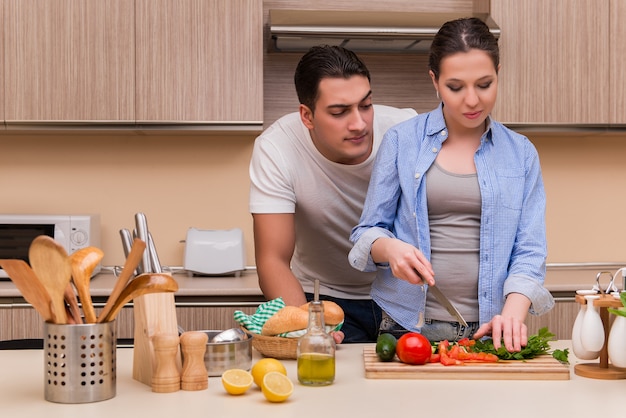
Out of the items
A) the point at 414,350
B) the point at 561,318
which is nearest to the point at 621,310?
the point at 414,350

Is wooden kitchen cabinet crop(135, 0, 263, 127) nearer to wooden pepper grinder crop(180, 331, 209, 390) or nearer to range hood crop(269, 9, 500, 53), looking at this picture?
range hood crop(269, 9, 500, 53)

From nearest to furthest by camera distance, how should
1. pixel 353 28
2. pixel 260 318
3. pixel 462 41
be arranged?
pixel 260 318
pixel 462 41
pixel 353 28

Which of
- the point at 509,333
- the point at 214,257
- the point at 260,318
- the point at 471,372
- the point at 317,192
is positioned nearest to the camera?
the point at 471,372

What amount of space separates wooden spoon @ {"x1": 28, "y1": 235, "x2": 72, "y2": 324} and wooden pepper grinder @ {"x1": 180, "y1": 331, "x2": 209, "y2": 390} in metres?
0.24

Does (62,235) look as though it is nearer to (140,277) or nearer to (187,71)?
(187,71)

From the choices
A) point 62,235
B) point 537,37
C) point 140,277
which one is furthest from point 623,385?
point 62,235

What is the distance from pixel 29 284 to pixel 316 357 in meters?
0.49

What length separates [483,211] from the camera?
1.82 m

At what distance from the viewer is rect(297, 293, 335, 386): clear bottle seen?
1405mm

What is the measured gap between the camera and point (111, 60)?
3.10m

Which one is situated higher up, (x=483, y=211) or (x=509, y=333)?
(x=483, y=211)

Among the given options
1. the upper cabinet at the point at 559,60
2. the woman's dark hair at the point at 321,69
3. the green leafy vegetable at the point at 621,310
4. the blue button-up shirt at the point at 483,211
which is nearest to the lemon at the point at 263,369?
the blue button-up shirt at the point at 483,211

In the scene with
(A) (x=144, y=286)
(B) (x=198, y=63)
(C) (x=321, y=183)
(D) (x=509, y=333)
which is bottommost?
(D) (x=509, y=333)

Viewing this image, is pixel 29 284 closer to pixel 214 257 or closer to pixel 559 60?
pixel 214 257
